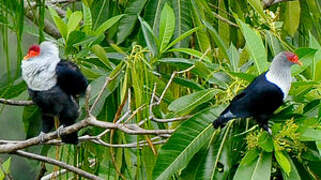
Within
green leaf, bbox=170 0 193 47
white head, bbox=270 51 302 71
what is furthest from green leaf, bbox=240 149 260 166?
green leaf, bbox=170 0 193 47

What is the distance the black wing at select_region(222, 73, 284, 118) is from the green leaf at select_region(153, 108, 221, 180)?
0.33 ft

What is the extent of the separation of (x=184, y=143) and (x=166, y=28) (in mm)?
361

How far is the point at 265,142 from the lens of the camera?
1866 mm

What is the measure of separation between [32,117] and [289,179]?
101 centimetres

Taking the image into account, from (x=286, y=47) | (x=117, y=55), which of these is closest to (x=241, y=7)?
(x=286, y=47)

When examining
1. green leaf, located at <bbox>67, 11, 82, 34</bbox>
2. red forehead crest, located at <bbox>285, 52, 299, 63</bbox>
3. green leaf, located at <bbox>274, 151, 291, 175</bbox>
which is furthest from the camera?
green leaf, located at <bbox>67, 11, 82, 34</bbox>

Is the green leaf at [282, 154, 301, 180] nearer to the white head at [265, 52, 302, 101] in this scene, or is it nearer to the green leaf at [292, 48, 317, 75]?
the white head at [265, 52, 302, 101]

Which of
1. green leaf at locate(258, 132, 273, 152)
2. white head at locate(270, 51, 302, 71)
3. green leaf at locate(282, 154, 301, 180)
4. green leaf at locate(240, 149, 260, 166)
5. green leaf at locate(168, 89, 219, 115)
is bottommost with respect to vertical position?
green leaf at locate(282, 154, 301, 180)

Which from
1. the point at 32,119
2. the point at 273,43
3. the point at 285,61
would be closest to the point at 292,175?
the point at 285,61

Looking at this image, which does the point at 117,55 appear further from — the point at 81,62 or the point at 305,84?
the point at 305,84

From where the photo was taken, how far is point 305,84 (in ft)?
6.33

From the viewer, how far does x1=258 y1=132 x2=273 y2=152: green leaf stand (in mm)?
1861

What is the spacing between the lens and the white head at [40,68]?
200 cm

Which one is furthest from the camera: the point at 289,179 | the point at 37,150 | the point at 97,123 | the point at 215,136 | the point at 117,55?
the point at 37,150
